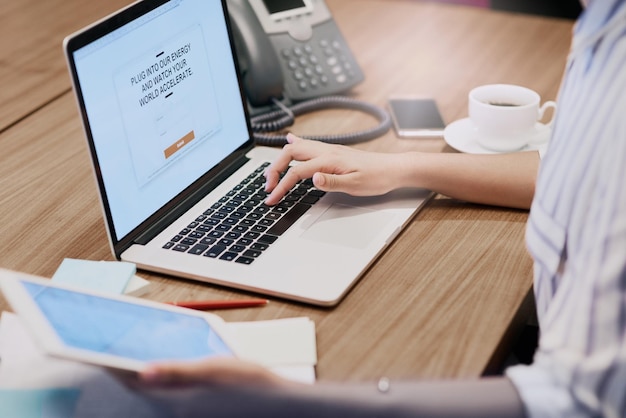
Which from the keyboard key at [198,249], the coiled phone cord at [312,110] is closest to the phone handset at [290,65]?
the coiled phone cord at [312,110]

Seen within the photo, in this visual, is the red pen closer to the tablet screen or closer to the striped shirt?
the tablet screen

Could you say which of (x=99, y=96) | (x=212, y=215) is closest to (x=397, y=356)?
(x=212, y=215)

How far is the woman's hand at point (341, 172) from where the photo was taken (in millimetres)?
1139

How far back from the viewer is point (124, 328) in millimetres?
830

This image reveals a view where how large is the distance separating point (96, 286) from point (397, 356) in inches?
14.6

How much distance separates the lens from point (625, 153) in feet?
2.45

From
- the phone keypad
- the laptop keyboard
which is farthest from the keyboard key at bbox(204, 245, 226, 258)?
the phone keypad

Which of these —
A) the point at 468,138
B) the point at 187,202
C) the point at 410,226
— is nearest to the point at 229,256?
the point at 187,202

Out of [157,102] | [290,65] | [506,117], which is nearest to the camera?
[157,102]

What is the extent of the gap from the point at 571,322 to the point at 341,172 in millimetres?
465

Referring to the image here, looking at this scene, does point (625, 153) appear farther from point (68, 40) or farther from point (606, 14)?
point (68, 40)

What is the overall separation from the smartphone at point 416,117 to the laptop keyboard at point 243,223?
26 cm

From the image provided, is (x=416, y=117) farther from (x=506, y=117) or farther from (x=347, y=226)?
(x=347, y=226)

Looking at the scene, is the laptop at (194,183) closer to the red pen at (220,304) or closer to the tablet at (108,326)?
the red pen at (220,304)
